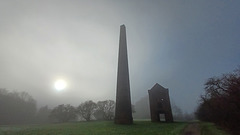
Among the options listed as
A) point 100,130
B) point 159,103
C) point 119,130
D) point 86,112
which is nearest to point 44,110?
point 86,112

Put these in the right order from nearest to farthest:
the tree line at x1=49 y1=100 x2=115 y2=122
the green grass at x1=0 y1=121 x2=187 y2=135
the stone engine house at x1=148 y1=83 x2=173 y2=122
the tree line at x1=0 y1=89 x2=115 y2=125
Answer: the green grass at x1=0 y1=121 x2=187 y2=135 < the stone engine house at x1=148 y1=83 x2=173 y2=122 < the tree line at x1=0 y1=89 x2=115 y2=125 < the tree line at x1=49 y1=100 x2=115 y2=122

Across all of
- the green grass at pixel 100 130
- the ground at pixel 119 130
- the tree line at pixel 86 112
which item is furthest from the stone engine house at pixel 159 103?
the tree line at pixel 86 112

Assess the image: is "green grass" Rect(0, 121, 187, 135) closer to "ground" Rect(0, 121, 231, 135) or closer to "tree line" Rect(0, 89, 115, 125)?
"ground" Rect(0, 121, 231, 135)

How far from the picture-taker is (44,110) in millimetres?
73438

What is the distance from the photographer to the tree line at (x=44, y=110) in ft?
197

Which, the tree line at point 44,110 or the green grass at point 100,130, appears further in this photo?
the tree line at point 44,110

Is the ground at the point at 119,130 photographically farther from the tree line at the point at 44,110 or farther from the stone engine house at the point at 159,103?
the tree line at the point at 44,110

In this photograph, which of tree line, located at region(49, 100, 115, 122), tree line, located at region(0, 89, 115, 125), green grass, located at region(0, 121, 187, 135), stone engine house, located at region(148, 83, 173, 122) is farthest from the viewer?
tree line, located at region(49, 100, 115, 122)

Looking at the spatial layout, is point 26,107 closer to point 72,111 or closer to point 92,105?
point 72,111

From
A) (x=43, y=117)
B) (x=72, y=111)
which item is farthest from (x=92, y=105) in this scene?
(x=43, y=117)

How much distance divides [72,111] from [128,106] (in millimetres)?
40032

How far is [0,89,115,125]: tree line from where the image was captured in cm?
5994

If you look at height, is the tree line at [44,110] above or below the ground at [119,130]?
above

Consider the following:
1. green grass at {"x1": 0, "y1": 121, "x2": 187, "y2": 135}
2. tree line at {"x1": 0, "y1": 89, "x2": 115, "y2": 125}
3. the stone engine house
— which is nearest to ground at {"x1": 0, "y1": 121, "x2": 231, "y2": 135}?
green grass at {"x1": 0, "y1": 121, "x2": 187, "y2": 135}
